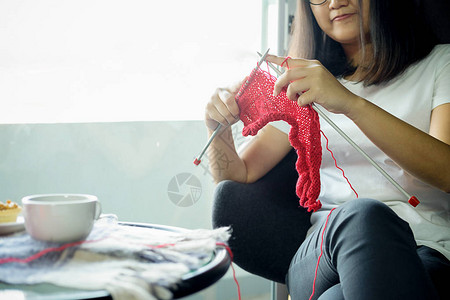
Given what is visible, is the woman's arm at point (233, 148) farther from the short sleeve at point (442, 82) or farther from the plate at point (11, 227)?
the plate at point (11, 227)

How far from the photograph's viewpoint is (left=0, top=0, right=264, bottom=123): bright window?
1.61m

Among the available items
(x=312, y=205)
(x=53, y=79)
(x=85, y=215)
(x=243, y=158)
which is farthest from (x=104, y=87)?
(x=85, y=215)

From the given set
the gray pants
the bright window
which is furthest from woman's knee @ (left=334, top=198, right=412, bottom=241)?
the bright window

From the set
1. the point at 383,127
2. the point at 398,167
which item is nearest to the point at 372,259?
the point at 383,127

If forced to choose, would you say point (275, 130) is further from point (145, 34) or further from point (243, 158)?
point (145, 34)

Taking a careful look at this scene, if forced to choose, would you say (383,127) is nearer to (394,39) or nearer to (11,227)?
(394,39)

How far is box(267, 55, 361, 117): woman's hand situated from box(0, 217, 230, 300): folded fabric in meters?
0.35

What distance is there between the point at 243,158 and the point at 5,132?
96 centimetres

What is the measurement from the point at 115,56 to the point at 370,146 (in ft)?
3.57

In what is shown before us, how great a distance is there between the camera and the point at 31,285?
0.50 metres

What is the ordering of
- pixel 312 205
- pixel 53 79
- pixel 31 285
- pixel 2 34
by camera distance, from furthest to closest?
pixel 53 79 → pixel 2 34 → pixel 312 205 → pixel 31 285

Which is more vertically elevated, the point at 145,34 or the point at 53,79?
the point at 145,34
